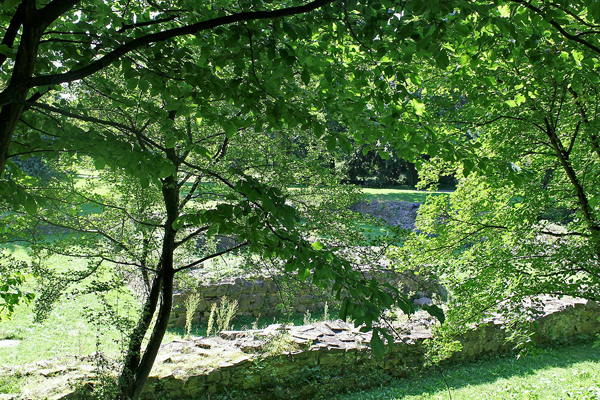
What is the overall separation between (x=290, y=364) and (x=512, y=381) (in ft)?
13.2

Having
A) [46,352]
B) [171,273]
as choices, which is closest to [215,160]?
[171,273]

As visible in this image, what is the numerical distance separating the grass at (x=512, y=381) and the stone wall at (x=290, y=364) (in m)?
0.33

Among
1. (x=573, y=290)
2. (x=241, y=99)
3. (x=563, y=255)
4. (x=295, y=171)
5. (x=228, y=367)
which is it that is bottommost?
(x=228, y=367)

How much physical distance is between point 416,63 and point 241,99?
2.53 m

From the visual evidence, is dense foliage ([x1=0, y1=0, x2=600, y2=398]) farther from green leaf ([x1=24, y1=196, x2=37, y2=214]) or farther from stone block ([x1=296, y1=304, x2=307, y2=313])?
stone block ([x1=296, y1=304, x2=307, y2=313])

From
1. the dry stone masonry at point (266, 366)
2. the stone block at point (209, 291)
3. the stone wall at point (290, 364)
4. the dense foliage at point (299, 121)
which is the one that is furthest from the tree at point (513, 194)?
the stone block at point (209, 291)

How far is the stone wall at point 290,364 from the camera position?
621 centimetres

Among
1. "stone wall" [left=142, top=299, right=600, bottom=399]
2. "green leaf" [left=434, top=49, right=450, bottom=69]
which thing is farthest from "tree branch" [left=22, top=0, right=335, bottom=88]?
"stone wall" [left=142, top=299, right=600, bottom=399]

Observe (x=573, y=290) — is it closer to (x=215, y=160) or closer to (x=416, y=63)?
(x=416, y=63)

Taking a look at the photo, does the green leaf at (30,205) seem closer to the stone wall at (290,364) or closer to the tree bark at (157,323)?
the tree bark at (157,323)

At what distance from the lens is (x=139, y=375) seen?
486cm

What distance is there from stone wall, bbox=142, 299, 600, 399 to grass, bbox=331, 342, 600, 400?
33 centimetres

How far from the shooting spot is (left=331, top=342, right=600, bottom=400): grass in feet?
20.8

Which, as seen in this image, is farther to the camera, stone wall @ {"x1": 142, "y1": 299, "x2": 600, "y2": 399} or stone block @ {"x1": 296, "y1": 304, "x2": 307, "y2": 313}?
stone block @ {"x1": 296, "y1": 304, "x2": 307, "y2": 313}
